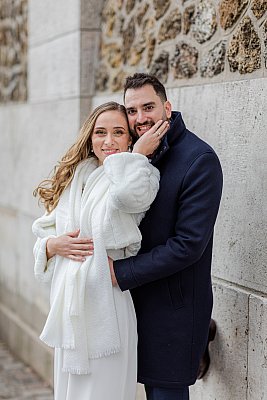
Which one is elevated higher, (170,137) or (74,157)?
(170,137)

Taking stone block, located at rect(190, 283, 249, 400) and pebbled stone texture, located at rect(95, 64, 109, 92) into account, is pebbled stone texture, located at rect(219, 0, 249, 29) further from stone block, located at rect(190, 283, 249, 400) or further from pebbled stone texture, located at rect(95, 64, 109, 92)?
pebbled stone texture, located at rect(95, 64, 109, 92)

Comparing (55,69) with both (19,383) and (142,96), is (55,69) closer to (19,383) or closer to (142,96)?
(19,383)

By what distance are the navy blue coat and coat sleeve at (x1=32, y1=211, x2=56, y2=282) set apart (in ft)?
1.11

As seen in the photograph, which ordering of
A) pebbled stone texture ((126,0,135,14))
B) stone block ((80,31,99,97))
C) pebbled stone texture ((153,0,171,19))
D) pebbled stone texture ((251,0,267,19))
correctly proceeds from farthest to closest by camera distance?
stone block ((80,31,99,97)) < pebbled stone texture ((126,0,135,14)) < pebbled stone texture ((153,0,171,19)) < pebbled stone texture ((251,0,267,19))

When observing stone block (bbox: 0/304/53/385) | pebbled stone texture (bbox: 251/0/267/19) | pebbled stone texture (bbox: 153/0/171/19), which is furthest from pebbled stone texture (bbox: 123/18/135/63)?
stone block (bbox: 0/304/53/385)

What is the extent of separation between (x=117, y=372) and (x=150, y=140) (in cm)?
93

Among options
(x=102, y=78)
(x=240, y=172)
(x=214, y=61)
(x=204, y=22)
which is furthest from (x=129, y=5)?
(x=240, y=172)

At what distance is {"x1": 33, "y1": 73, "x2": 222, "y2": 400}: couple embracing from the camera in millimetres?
3449

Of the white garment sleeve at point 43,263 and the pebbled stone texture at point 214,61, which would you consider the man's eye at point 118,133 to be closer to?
the white garment sleeve at point 43,263

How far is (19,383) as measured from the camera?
6.30m

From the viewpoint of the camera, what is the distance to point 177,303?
3.59 metres

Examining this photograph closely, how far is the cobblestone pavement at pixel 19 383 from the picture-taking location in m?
5.98

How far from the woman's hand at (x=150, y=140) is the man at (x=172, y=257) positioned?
0.02 m

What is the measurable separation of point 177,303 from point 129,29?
2.25 m
